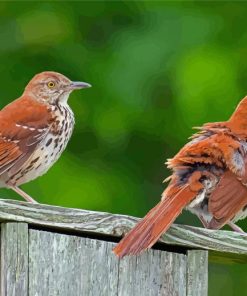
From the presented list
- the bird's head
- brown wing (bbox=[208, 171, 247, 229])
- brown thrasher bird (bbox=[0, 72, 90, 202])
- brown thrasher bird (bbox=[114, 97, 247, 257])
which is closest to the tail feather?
brown thrasher bird (bbox=[114, 97, 247, 257])

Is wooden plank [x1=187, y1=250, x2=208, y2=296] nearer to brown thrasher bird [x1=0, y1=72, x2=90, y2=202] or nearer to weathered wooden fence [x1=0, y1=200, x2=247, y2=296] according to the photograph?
weathered wooden fence [x1=0, y1=200, x2=247, y2=296]

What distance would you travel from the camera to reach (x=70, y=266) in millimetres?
6297

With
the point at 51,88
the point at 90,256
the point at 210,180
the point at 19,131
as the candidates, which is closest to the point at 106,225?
the point at 90,256

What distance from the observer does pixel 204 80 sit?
11055 mm

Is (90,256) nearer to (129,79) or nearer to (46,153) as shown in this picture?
(46,153)

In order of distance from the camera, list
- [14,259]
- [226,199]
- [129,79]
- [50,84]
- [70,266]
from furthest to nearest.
Result: [129,79], [50,84], [226,199], [70,266], [14,259]

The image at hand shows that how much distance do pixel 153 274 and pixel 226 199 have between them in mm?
565

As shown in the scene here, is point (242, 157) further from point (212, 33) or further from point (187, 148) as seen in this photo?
point (212, 33)

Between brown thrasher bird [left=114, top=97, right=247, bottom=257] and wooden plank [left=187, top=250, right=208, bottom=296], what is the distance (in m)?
0.18

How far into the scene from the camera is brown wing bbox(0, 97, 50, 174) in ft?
24.2

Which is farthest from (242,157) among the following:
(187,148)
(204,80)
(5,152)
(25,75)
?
(25,75)

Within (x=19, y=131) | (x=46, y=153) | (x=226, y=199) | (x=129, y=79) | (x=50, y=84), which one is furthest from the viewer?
(x=129, y=79)

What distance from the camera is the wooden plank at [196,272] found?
21.5 ft

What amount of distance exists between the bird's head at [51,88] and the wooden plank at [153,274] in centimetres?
173
